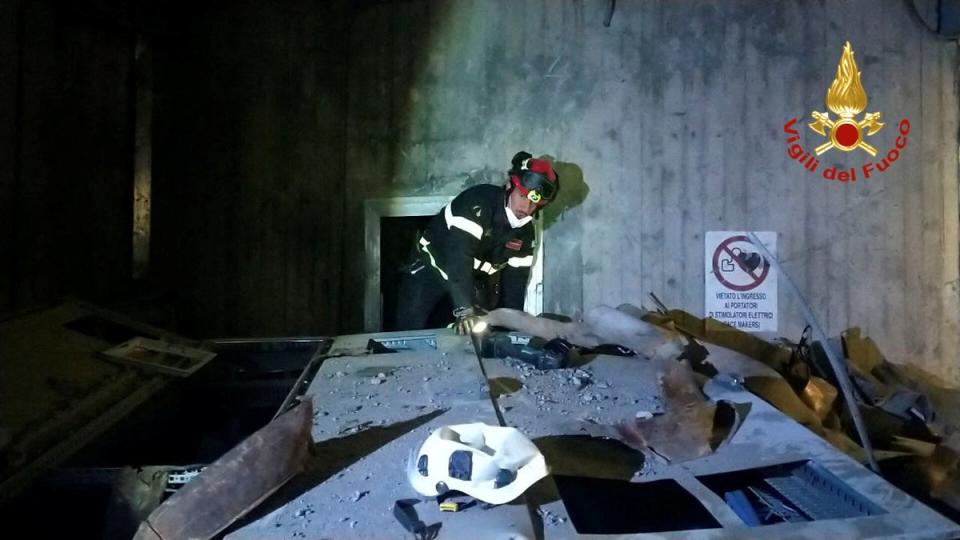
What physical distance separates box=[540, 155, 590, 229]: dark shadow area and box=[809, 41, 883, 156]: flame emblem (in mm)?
1595

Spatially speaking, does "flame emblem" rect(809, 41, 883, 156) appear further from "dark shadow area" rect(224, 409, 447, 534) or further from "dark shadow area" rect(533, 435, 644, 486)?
"dark shadow area" rect(224, 409, 447, 534)

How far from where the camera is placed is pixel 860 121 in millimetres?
4176

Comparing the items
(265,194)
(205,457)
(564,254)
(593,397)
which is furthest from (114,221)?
(593,397)

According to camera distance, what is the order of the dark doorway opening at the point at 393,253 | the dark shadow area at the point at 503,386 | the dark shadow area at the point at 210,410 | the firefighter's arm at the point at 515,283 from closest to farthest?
the dark shadow area at the point at 503,386, the dark shadow area at the point at 210,410, the firefighter's arm at the point at 515,283, the dark doorway opening at the point at 393,253

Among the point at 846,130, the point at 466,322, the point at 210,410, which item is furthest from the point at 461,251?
the point at 846,130

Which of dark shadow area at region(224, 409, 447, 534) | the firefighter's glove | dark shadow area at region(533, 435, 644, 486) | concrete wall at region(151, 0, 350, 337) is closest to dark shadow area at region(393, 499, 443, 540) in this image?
dark shadow area at region(224, 409, 447, 534)

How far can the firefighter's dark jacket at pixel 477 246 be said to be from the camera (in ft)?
11.5

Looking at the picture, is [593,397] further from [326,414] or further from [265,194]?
[265,194]

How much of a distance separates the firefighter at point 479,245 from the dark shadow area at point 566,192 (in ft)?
1.12

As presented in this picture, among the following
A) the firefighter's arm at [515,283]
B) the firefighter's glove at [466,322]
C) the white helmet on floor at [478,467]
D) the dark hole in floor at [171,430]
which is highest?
the firefighter's arm at [515,283]

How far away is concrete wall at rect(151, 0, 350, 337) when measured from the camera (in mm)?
4473

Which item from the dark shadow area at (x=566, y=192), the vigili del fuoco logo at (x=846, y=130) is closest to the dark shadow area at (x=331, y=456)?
the dark shadow area at (x=566, y=192)

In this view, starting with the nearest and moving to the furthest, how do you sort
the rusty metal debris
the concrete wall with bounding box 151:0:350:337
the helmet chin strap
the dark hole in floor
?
the rusty metal debris, the dark hole in floor, the helmet chin strap, the concrete wall with bounding box 151:0:350:337

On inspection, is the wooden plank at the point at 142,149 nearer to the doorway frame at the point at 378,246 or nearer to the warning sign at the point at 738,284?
the doorway frame at the point at 378,246
